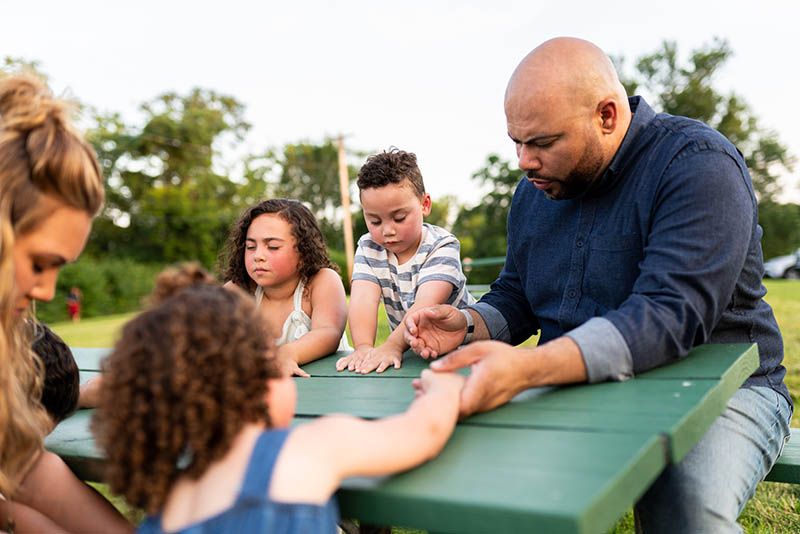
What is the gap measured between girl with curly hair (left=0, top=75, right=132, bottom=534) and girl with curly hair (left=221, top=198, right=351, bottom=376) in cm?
119

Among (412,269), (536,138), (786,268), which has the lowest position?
(786,268)

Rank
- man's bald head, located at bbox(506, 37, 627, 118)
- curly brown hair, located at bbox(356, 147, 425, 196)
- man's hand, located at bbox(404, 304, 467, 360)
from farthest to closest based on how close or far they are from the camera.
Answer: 1. curly brown hair, located at bbox(356, 147, 425, 196)
2. man's hand, located at bbox(404, 304, 467, 360)
3. man's bald head, located at bbox(506, 37, 627, 118)

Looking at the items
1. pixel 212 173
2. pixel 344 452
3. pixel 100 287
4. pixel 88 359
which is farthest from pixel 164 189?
pixel 344 452

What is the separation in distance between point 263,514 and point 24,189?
0.85 m

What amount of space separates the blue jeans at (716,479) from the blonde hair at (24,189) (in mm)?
1458

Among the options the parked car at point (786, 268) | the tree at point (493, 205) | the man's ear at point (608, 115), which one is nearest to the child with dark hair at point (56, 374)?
the man's ear at point (608, 115)

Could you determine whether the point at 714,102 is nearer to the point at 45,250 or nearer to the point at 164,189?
the point at 164,189

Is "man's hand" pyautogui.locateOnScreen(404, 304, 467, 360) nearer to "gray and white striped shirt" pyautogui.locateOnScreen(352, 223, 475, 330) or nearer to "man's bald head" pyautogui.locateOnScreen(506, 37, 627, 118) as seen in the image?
"gray and white striped shirt" pyautogui.locateOnScreen(352, 223, 475, 330)

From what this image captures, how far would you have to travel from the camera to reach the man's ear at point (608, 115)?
1.88m

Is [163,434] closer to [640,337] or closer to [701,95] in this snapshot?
[640,337]

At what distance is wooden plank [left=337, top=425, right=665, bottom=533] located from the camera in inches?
31.3

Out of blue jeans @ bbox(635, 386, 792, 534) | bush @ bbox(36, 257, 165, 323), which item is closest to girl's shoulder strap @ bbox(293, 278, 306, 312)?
blue jeans @ bbox(635, 386, 792, 534)

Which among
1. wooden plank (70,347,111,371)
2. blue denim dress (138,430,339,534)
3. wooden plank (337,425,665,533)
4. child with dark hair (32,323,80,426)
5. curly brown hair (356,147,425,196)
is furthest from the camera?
curly brown hair (356,147,425,196)

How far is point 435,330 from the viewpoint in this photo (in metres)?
2.11
